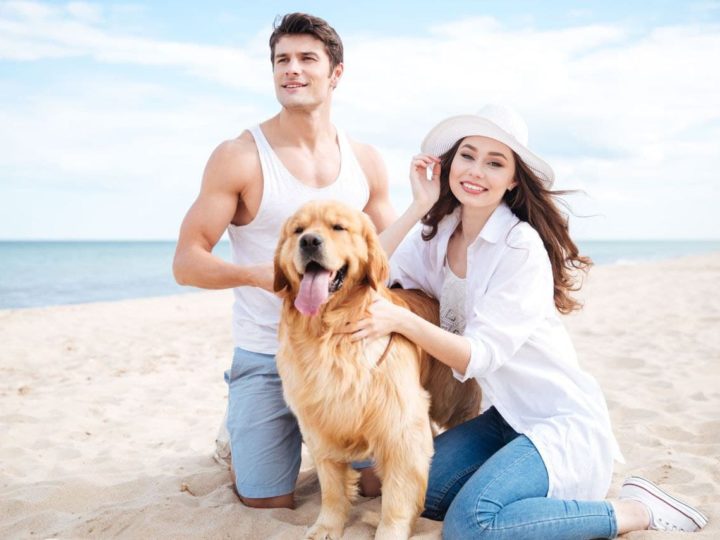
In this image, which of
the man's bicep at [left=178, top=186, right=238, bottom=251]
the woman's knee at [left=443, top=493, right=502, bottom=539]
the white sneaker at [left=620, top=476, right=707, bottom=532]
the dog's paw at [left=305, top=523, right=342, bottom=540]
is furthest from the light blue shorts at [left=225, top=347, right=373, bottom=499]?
the white sneaker at [left=620, top=476, right=707, bottom=532]

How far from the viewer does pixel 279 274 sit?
2.76m

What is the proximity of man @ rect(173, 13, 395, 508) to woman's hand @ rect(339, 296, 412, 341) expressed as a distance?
2.74 ft

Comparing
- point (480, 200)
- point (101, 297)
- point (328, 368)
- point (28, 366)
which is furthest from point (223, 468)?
point (101, 297)

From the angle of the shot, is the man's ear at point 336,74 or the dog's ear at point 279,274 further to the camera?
the man's ear at point 336,74

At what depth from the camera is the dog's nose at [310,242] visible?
253cm

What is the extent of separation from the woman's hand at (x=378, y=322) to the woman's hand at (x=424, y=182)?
78 centimetres

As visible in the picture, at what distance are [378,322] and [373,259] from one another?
→ 26 centimetres

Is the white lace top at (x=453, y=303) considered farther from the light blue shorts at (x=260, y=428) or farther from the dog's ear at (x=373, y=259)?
the light blue shorts at (x=260, y=428)

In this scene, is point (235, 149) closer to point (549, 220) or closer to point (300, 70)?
point (300, 70)

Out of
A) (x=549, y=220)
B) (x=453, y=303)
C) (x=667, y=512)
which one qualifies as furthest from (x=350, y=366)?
(x=667, y=512)

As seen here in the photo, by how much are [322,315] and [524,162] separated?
1.22 m

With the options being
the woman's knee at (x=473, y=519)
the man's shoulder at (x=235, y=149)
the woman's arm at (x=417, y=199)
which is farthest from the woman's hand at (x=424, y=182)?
the woman's knee at (x=473, y=519)

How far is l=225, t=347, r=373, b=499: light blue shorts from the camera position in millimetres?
3301

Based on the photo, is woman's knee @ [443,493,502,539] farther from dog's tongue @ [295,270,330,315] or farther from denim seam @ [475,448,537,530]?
dog's tongue @ [295,270,330,315]
